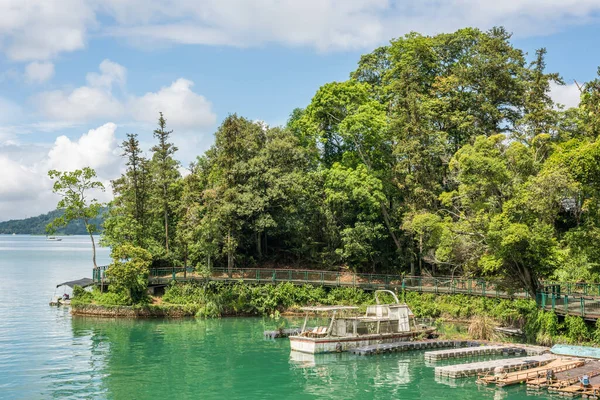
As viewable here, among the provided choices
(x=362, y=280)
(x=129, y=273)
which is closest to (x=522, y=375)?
(x=362, y=280)

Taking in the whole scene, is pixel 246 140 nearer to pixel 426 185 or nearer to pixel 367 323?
pixel 426 185

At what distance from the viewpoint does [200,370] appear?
27.9m

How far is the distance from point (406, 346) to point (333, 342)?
4.31m

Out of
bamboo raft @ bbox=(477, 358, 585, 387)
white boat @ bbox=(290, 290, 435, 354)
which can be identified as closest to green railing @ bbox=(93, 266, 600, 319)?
white boat @ bbox=(290, 290, 435, 354)

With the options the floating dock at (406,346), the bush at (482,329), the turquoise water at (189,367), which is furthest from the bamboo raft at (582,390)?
the bush at (482,329)

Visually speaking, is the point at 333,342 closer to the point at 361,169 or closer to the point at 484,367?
the point at 484,367

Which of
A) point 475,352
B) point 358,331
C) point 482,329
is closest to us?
point 475,352

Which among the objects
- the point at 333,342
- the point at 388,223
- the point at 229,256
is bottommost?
the point at 333,342

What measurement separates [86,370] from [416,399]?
15650 mm

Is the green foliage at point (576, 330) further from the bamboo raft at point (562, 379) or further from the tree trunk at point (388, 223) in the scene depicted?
A: the tree trunk at point (388, 223)

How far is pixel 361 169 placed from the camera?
49219mm

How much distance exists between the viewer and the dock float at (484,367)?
26062 mm

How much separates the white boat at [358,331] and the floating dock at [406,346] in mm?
Answer: 807

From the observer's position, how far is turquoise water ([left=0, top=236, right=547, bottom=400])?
23969 millimetres
